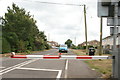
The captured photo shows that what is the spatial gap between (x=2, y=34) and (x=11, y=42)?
8.12ft

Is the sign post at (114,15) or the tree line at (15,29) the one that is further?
the tree line at (15,29)

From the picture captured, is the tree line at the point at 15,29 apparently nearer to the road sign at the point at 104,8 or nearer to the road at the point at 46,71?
the road at the point at 46,71

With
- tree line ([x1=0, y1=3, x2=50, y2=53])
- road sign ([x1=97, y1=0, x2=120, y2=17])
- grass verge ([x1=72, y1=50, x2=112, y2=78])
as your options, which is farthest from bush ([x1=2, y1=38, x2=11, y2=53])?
road sign ([x1=97, y1=0, x2=120, y2=17])

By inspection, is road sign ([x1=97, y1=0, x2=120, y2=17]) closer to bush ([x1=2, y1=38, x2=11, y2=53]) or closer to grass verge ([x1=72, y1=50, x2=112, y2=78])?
grass verge ([x1=72, y1=50, x2=112, y2=78])

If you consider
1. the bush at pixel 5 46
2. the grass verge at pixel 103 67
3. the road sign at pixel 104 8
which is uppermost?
the road sign at pixel 104 8

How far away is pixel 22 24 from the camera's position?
37188mm

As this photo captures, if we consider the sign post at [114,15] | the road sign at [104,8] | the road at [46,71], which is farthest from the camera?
the road at [46,71]

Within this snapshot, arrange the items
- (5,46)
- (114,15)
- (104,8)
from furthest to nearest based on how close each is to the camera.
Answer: (5,46), (104,8), (114,15)

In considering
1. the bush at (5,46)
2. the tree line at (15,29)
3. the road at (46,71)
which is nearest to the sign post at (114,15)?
the road at (46,71)

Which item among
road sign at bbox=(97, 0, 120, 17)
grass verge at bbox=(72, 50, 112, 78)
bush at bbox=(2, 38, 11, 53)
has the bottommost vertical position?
grass verge at bbox=(72, 50, 112, 78)

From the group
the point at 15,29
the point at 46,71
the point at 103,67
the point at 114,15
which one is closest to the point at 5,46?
the point at 15,29

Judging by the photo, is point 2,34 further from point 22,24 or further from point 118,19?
point 118,19

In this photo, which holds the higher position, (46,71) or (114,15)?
(114,15)

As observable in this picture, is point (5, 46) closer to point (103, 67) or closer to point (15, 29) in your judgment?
point (15, 29)
